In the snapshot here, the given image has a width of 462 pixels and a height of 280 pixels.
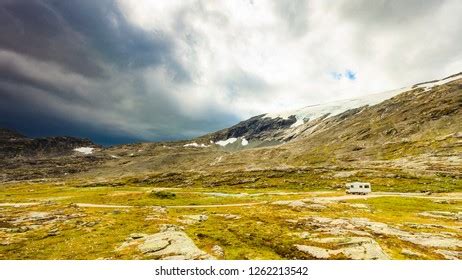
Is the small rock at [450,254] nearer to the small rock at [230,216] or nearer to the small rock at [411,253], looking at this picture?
the small rock at [411,253]

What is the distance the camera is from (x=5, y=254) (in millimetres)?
46750

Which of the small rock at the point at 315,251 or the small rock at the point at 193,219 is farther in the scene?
the small rock at the point at 193,219

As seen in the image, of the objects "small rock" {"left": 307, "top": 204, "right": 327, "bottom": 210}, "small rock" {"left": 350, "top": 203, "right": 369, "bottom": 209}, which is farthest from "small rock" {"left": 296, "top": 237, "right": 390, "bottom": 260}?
"small rock" {"left": 350, "top": 203, "right": 369, "bottom": 209}

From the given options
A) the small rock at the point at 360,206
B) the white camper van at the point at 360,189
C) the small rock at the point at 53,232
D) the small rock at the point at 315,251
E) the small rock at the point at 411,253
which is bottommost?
the small rock at the point at 411,253

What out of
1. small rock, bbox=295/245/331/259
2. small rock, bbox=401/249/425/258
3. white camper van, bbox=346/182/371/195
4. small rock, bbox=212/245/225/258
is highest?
white camper van, bbox=346/182/371/195

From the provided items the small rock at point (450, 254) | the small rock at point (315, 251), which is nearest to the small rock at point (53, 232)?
the small rock at point (315, 251)

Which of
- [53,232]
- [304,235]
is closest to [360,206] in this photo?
[304,235]

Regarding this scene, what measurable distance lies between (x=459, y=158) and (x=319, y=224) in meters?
155

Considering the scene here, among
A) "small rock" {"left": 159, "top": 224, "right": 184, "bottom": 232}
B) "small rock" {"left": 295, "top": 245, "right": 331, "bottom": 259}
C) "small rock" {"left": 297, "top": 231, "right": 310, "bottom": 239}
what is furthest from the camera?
"small rock" {"left": 159, "top": 224, "right": 184, "bottom": 232}

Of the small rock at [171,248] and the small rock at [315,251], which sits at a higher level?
the small rock at [171,248]

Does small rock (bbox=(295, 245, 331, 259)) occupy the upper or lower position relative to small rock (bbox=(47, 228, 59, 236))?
lower

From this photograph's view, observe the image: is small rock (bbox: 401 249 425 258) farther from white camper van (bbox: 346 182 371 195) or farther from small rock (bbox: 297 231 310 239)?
white camper van (bbox: 346 182 371 195)

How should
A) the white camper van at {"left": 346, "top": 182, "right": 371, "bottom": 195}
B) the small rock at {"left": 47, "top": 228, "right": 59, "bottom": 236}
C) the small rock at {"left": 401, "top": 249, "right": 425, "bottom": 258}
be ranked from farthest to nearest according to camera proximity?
the white camper van at {"left": 346, "top": 182, "right": 371, "bottom": 195}, the small rock at {"left": 47, "top": 228, "right": 59, "bottom": 236}, the small rock at {"left": 401, "top": 249, "right": 425, "bottom": 258}
